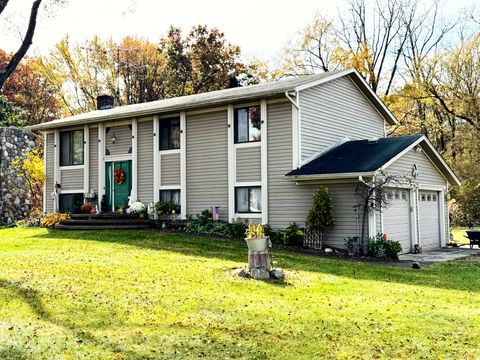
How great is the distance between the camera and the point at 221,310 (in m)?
7.00

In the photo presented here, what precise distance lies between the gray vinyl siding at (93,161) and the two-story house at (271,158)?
0.04 metres

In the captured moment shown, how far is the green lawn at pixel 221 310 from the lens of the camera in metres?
5.51

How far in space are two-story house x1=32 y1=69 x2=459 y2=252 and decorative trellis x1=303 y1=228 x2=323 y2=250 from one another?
1.62ft

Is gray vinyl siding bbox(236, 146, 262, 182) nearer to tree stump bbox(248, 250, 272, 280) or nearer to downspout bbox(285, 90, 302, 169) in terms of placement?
downspout bbox(285, 90, 302, 169)

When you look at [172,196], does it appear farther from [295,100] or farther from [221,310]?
[221,310]

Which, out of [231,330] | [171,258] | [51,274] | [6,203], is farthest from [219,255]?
[6,203]

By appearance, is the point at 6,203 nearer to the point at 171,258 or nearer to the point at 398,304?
the point at 171,258

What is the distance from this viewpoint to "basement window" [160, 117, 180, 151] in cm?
1867

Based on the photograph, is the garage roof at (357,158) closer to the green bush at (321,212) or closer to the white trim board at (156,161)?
the green bush at (321,212)

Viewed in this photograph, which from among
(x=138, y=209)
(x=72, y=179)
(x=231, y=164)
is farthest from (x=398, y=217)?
(x=72, y=179)

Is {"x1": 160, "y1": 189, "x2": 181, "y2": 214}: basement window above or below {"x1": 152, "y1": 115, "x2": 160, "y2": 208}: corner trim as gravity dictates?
below

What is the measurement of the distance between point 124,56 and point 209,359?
109 feet

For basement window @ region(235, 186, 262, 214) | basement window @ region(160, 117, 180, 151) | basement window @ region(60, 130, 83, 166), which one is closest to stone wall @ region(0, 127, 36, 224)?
basement window @ region(60, 130, 83, 166)

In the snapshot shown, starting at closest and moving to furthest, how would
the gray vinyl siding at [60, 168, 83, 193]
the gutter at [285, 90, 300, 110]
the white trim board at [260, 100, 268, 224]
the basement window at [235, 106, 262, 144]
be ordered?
the gutter at [285, 90, 300, 110], the white trim board at [260, 100, 268, 224], the basement window at [235, 106, 262, 144], the gray vinyl siding at [60, 168, 83, 193]
